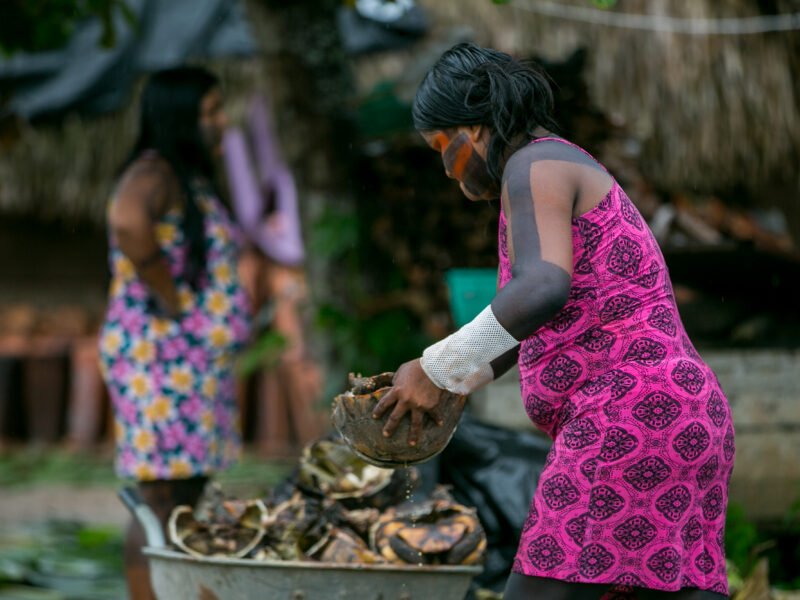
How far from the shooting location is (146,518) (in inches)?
136

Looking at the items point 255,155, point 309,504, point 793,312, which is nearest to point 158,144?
point 309,504

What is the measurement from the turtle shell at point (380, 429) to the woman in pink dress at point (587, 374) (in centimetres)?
5

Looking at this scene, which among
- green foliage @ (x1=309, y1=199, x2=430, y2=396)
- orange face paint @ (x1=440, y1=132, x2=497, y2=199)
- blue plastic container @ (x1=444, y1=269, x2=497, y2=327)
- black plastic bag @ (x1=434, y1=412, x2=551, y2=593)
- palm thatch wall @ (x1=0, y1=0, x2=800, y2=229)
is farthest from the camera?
palm thatch wall @ (x1=0, y1=0, x2=800, y2=229)

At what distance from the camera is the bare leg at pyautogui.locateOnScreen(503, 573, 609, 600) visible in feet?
7.92

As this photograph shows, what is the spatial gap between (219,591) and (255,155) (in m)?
7.78

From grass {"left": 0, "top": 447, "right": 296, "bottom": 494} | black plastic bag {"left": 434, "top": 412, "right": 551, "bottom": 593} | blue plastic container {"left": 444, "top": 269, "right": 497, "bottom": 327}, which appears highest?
blue plastic container {"left": 444, "top": 269, "right": 497, "bottom": 327}

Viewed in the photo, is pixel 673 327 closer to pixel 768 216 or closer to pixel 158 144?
pixel 158 144

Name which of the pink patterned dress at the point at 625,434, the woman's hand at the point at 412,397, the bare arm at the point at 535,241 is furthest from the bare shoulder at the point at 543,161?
the woman's hand at the point at 412,397

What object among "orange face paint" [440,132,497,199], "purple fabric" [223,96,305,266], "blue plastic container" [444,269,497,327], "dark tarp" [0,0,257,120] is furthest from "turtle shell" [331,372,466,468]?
"purple fabric" [223,96,305,266]

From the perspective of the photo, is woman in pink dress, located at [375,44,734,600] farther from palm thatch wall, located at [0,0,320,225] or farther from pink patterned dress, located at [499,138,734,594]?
palm thatch wall, located at [0,0,320,225]

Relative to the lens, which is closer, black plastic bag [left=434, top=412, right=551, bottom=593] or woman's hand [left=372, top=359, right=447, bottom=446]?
woman's hand [left=372, top=359, right=447, bottom=446]

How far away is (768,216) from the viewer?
814 cm

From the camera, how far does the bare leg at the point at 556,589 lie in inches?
95.0

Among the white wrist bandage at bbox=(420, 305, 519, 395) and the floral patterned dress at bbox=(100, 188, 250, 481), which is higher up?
the white wrist bandage at bbox=(420, 305, 519, 395)
